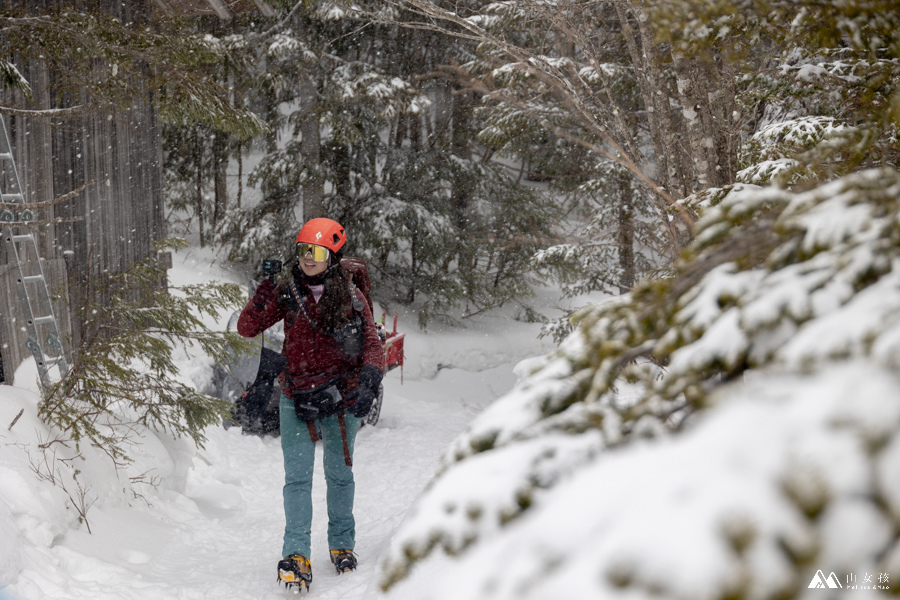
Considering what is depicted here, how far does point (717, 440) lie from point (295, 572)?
10.4ft

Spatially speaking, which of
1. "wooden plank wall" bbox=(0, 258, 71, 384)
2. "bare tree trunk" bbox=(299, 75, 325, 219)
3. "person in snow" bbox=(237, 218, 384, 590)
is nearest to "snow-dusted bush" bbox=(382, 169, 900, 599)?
"person in snow" bbox=(237, 218, 384, 590)

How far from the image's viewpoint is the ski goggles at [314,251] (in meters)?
3.58

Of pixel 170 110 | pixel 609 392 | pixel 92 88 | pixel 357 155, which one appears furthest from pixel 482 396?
pixel 609 392

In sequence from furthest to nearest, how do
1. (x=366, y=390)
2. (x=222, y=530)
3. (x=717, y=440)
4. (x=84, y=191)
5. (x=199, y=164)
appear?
1. (x=199, y=164)
2. (x=84, y=191)
3. (x=222, y=530)
4. (x=366, y=390)
5. (x=717, y=440)

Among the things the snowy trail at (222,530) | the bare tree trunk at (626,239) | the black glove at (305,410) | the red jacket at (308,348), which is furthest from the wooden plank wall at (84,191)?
the bare tree trunk at (626,239)

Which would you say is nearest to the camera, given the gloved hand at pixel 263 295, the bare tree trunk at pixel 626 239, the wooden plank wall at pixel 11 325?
the gloved hand at pixel 263 295

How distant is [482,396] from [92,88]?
7902mm

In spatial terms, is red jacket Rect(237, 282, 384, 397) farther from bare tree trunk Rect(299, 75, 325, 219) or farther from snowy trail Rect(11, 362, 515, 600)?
bare tree trunk Rect(299, 75, 325, 219)

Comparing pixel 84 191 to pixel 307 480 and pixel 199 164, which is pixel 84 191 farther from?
pixel 199 164

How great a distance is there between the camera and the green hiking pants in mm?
3477

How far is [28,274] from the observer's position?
4.81 meters

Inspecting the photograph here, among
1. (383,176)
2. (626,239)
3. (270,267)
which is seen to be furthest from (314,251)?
(383,176)

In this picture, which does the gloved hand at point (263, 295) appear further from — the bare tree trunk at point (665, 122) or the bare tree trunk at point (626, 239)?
the bare tree trunk at point (626, 239)

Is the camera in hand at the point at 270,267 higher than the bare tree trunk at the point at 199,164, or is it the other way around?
the camera in hand at the point at 270,267
